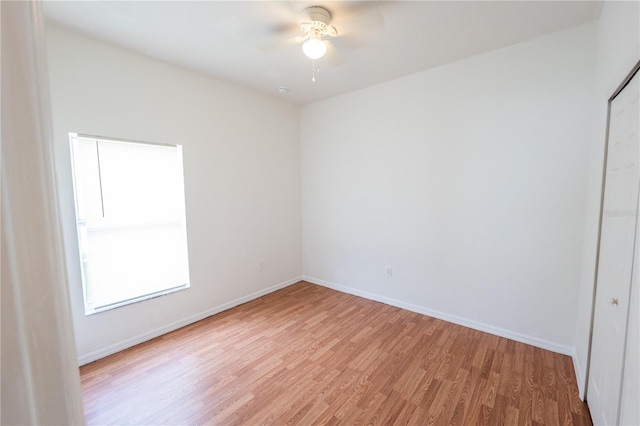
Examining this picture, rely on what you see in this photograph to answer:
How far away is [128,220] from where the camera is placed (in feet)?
8.48

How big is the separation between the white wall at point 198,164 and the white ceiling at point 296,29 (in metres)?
0.24

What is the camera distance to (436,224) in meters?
3.02

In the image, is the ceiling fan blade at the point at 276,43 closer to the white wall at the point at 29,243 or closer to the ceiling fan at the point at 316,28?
the ceiling fan at the point at 316,28

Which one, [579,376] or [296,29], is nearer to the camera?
[579,376]

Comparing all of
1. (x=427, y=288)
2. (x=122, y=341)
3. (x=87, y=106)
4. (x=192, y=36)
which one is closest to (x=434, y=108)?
(x=427, y=288)

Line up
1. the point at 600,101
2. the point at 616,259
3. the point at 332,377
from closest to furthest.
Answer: the point at 616,259 < the point at 600,101 < the point at 332,377

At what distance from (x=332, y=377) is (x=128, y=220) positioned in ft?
7.58

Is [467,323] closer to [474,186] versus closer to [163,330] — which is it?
[474,186]

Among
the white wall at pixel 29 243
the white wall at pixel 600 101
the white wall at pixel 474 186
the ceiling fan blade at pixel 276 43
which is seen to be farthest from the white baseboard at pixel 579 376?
the ceiling fan blade at pixel 276 43

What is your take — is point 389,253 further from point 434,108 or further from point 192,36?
point 192,36

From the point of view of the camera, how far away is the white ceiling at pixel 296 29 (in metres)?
1.92

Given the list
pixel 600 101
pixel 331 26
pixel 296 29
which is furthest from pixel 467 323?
pixel 296 29

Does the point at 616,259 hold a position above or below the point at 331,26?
below

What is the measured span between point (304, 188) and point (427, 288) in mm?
2237
